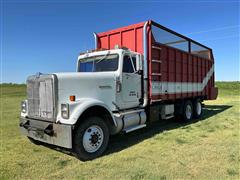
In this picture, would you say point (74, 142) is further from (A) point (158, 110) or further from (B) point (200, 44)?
(B) point (200, 44)

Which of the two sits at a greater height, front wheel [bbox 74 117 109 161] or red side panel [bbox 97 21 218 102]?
red side panel [bbox 97 21 218 102]

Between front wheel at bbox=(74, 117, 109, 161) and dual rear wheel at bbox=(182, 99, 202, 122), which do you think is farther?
dual rear wheel at bbox=(182, 99, 202, 122)

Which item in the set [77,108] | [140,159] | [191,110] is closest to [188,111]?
[191,110]

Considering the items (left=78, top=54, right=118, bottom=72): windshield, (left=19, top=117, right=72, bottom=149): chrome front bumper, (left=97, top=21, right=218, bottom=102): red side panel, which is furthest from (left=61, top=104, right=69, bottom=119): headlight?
(left=97, top=21, right=218, bottom=102): red side panel

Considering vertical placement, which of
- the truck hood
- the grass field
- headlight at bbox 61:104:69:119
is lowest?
the grass field

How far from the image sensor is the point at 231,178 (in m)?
4.12

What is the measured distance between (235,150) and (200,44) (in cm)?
690

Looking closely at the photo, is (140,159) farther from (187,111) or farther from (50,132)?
(187,111)

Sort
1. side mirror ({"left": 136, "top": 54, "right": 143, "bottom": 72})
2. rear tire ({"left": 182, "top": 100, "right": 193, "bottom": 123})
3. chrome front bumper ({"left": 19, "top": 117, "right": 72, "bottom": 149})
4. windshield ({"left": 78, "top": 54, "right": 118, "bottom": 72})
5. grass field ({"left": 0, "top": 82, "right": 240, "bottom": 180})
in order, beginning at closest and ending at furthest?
1. grass field ({"left": 0, "top": 82, "right": 240, "bottom": 180})
2. chrome front bumper ({"left": 19, "top": 117, "right": 72, "bottom": 149})
3. windshield ({"left": 78, "top": 54, "right": 118, "bottom": 72})
4. side mirror ({"left": 136, "top": 54, "right": 143, "bottom": 72})
5. rear tire ({"left": 182, "top": 100, "right": 193, "bottom": 123})

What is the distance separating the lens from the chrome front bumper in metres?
4.85

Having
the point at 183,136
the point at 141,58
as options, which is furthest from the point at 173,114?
the point at 141,58

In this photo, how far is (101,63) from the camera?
6840 millimetres

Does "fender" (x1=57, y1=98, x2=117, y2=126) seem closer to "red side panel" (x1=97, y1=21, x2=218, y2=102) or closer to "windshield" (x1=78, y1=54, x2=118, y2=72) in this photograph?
"windshield" (x1=78, y1=54, x2=118, y2=72)

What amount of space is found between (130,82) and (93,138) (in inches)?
88.3
